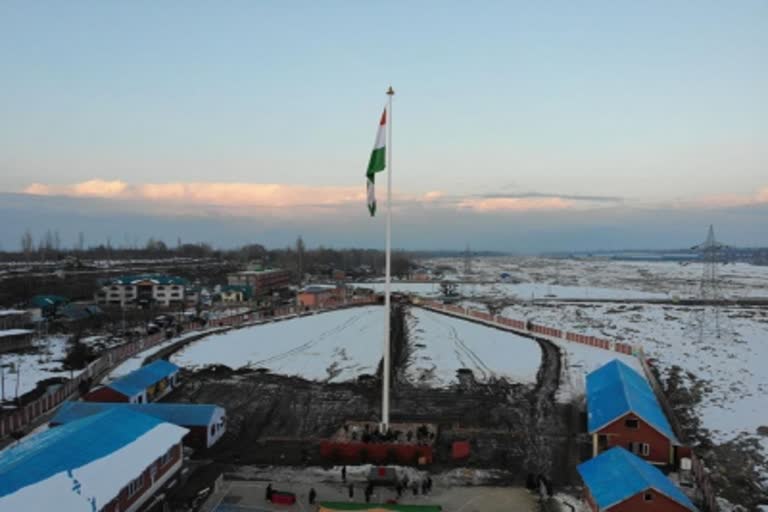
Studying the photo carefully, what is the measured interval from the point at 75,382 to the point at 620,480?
23.1m

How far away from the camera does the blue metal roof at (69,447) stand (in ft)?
40.1

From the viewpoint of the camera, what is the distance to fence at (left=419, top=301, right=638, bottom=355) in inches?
Answer: 1390

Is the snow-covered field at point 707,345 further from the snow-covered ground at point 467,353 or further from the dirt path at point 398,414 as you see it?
the snow-covered ground at point 467,353

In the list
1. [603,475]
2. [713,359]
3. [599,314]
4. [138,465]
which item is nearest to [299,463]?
[138,465]

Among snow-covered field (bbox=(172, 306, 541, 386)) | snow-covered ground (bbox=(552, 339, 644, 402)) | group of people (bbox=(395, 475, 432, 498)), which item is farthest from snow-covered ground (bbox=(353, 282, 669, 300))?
group of people (bbox=(395, 475, 432, 498))

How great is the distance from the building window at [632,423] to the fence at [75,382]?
67.5 feet

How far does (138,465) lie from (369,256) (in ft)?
533

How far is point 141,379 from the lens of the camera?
23.8 meters

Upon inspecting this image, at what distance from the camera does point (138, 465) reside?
14.3m

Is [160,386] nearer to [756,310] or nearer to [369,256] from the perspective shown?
[756,310]

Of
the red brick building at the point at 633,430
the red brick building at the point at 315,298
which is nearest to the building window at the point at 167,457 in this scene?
the red brick building at the point at 633,430

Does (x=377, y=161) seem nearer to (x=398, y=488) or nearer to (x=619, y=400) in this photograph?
(x=398, y=488)

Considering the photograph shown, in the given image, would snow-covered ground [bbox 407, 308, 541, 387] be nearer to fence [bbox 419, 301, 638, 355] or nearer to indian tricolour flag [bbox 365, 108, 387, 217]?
fence [bbox 419, 301, 638, 355]

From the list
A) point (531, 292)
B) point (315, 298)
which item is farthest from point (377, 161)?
point (531, 292)
